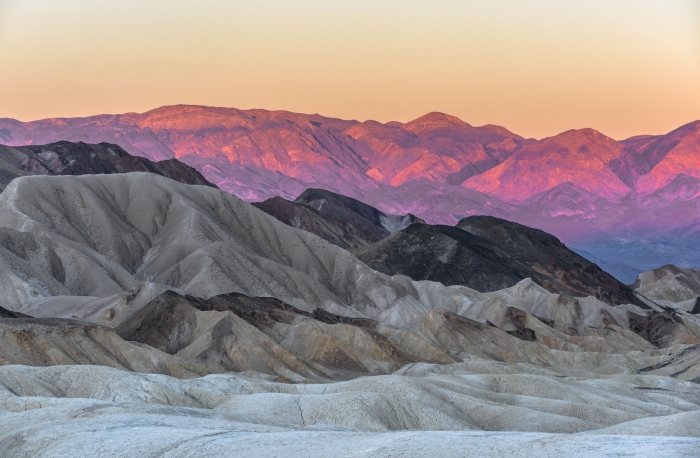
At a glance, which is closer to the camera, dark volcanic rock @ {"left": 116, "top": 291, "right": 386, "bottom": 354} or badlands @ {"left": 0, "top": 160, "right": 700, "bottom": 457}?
badlands @ {"left": 0, "top": 160, "right": 700, "bottom": 457}

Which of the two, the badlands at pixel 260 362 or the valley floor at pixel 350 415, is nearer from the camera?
the valley floor at pixel 350 415

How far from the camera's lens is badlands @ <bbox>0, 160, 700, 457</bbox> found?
192 ft

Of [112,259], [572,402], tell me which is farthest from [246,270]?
[572,402]

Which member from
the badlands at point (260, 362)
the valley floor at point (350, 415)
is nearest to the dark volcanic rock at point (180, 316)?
the badlands at point (260, 362)

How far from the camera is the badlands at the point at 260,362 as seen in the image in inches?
2299

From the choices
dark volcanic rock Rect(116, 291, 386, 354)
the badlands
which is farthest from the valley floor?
dark volcanic rock Rect(116, 291, 386, 354)

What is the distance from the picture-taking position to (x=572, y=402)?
10112cm

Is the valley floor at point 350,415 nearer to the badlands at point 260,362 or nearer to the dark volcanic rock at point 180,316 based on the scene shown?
the badlands at point 260,362

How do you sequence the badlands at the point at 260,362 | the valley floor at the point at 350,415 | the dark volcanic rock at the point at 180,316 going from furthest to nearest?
the dark volcanic rock at the point at 180,316, the badlands at the point at 260,362, the valley floor at the point at 350,415

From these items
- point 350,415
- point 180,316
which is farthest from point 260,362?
point 350,415

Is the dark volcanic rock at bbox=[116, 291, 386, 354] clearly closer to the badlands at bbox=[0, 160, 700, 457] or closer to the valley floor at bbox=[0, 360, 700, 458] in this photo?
the badlands at bbox=[0, 160, 700, 457]

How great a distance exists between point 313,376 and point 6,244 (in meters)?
61.8

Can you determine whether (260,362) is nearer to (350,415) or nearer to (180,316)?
(180,316)

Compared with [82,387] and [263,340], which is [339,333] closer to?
[263,340]
